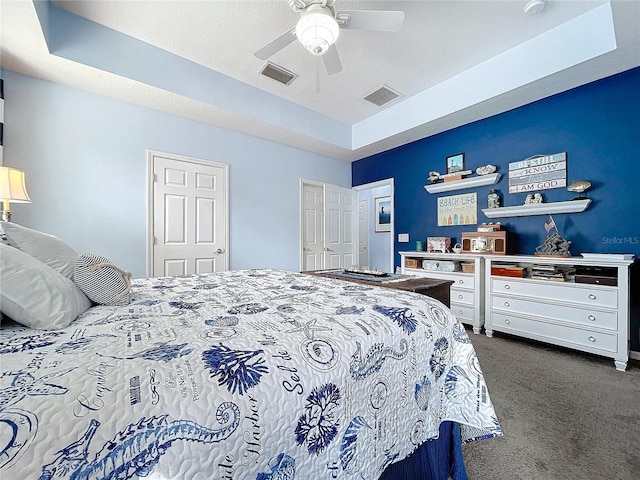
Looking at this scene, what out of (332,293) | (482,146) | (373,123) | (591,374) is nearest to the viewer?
(332,293)

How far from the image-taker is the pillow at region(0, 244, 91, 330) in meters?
0.80

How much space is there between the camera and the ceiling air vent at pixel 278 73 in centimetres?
289

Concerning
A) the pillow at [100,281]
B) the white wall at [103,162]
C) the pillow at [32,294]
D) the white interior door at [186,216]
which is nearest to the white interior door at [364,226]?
the white wall at [103,162]

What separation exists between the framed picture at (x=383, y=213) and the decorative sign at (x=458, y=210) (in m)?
2.10

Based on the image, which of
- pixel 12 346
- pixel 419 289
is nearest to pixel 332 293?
pixel 419 289

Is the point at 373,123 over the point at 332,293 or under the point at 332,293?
over

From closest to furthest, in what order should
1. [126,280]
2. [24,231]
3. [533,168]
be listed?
[24,231], [126,280], [533,168]

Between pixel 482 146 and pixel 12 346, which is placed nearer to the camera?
pixel 12 346

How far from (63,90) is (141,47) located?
2.89ft

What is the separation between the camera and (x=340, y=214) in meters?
4.82

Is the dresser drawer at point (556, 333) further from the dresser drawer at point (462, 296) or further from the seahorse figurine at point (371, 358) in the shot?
the seahorse figurine at point (371, 358)

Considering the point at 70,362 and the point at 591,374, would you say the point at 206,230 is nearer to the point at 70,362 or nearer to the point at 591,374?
the point at 70,362

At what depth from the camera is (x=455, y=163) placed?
360 centimetres

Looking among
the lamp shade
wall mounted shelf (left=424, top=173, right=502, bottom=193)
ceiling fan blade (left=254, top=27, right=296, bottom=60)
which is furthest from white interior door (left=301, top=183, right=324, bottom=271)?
the lamp shade
